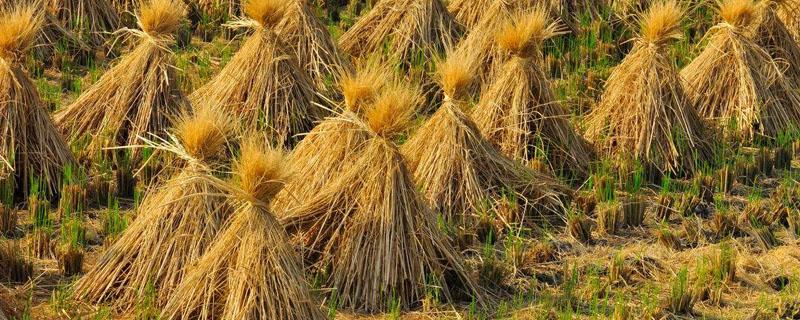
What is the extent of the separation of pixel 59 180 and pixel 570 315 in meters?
2.66

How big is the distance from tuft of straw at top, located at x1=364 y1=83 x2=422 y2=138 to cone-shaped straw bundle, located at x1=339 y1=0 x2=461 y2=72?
9.85ft

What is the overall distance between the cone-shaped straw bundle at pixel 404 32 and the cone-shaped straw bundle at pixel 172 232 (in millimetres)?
3367

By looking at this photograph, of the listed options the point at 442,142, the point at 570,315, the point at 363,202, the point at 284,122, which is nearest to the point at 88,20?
the point at 284,122

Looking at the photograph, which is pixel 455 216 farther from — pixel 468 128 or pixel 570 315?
pixel 570 315

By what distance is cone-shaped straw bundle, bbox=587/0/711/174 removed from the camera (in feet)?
26.1

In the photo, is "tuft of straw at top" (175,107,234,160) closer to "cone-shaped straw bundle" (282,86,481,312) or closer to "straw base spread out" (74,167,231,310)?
"straw base spread out" (74,167,231,310)

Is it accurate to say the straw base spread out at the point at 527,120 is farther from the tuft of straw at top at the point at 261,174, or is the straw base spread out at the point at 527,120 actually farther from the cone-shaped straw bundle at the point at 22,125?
the tuft of straw at top at the point at 261,174

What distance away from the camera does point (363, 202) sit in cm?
613

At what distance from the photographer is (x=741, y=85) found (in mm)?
8523

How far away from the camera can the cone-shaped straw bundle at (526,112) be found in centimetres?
767

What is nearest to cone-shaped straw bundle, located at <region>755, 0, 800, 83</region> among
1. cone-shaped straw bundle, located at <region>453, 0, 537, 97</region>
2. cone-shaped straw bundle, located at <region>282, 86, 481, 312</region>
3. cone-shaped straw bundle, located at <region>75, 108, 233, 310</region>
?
cone-shaped straw bundle, located at <region>453, 0, 537, 97</region>

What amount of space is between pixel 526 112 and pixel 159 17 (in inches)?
75.5

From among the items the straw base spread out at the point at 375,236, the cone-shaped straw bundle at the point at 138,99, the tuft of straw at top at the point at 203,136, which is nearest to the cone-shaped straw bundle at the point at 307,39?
the cone-shaped straw bundle at the point at 138,99

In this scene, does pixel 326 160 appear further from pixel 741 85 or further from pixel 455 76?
pixel 741 85
